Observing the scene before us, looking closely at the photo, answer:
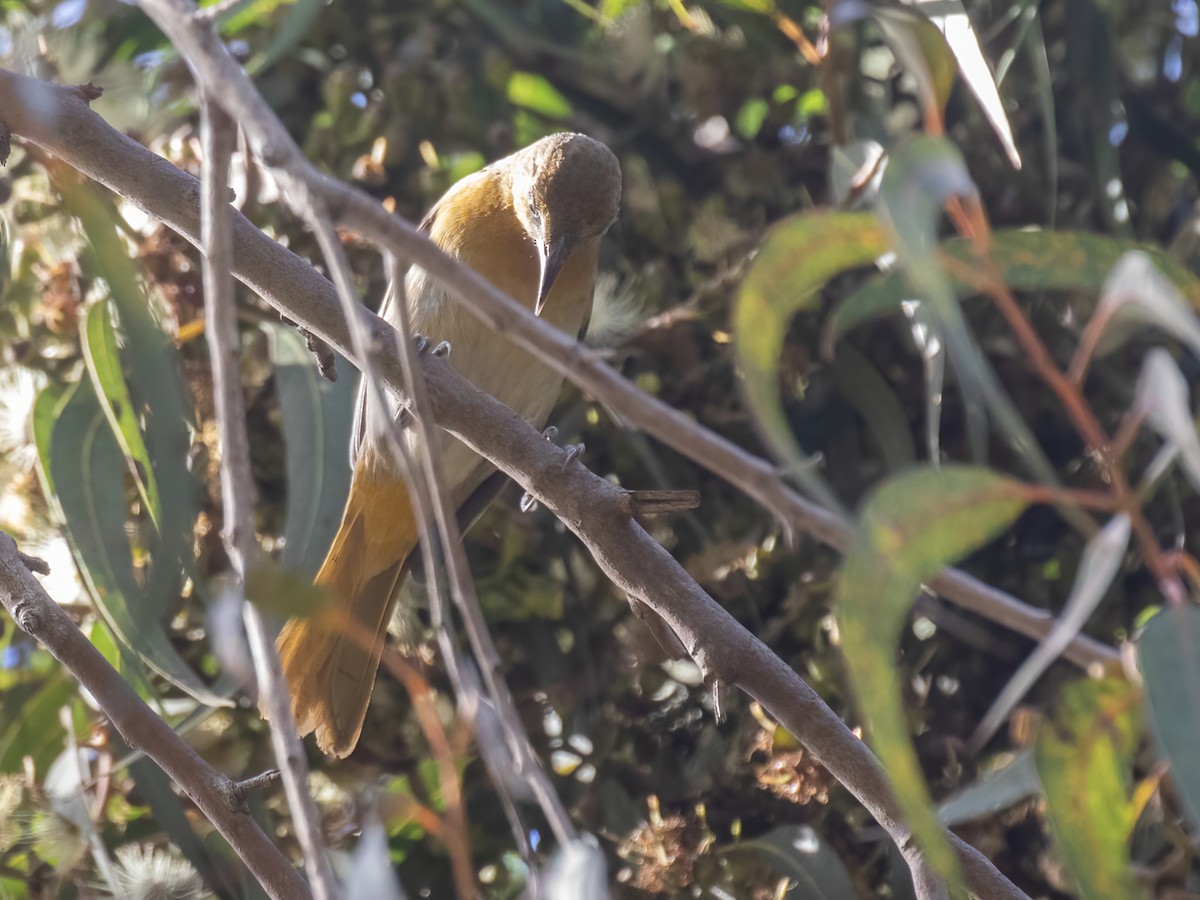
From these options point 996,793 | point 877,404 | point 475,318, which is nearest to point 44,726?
point 475,318

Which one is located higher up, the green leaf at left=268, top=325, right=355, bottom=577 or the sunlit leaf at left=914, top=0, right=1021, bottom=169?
the sunlit leaf at left=914, top=0, right=1021, bottom=169

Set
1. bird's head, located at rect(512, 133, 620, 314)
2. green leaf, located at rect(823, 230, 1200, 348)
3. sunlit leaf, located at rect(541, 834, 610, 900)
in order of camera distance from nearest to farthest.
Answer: sunlit leaf, located at rect(541, 834, 610, 900), green leaf, located at rect(823, 230, 1200, 348), bird's head, located at rect(512, 133, 620, 314)

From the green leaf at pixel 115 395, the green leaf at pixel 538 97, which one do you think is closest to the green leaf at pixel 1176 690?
the green leaf at pixel 115 395

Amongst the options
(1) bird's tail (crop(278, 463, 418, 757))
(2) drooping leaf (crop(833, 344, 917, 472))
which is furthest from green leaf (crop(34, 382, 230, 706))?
(2) drooping leaf (crop(833, 344, 917, 472))

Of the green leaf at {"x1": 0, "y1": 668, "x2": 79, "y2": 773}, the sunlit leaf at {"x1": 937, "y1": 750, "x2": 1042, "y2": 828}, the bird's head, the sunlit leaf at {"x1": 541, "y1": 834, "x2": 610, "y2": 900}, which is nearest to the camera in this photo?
the sunlit leaf at {"x1": 541, "y1": 834, "x2": 610, "y2": 900}

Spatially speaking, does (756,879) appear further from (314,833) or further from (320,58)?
(320,58)

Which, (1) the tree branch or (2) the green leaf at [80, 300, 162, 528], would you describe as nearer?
(1) the tree branch

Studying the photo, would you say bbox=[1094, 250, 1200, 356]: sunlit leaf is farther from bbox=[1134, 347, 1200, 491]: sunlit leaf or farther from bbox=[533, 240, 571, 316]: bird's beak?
bbox=[533, 240, 571, 316]: bird's beak

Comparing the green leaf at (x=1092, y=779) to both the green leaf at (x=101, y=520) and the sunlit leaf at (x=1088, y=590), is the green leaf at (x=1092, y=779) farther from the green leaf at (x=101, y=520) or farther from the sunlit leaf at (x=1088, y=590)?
the green leaf at (x=101, y=520)

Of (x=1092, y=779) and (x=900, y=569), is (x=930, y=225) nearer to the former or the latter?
(x=900, y=569)
